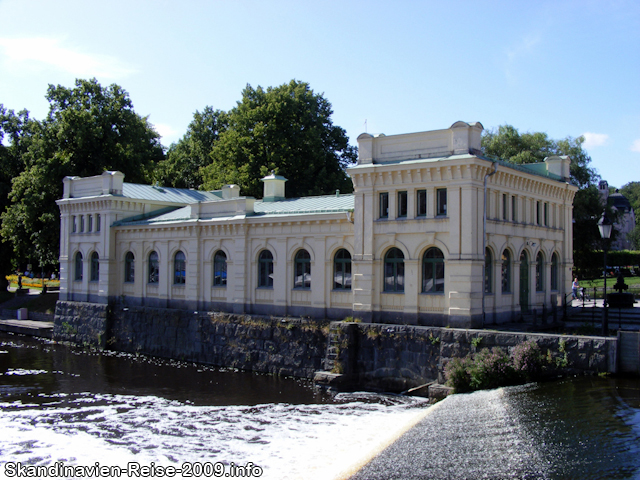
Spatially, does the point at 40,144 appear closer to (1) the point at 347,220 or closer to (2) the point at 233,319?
(2) the point at 233,319

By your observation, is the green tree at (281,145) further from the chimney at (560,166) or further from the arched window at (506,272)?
the arched window at (506,272)

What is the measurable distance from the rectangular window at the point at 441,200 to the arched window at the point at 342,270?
4.98 m

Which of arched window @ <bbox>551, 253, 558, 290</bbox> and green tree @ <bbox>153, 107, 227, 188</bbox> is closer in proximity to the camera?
arched window @ <bbox>551, 253, 558, 290</bbox>

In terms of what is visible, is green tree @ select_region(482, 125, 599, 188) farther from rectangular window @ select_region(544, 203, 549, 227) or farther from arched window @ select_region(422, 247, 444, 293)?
arched window @ select_region(422, 247, 444, 293)

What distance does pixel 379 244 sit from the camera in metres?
24.2

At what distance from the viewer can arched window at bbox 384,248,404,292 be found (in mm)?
23953

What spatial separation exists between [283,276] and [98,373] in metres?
9.42

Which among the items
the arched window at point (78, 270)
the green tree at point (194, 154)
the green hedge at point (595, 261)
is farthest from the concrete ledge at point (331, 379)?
the green tree at point (194, 154)

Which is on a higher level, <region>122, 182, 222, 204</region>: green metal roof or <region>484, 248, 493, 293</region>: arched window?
<region>122, 182, 222, 204</region>: green metal roof

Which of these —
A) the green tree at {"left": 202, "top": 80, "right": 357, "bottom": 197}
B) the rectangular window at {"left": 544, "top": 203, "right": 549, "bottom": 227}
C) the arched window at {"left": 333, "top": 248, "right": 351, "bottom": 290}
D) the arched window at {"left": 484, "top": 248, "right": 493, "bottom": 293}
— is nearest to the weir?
the arched window at {"left": 333, "top": 248, "right": 351, "bottom": 290}

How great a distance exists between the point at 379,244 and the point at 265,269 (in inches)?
281

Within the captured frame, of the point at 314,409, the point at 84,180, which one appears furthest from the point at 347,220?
the point at 84,180

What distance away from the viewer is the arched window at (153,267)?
112 feet

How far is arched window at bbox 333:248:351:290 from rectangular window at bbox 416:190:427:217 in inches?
166
